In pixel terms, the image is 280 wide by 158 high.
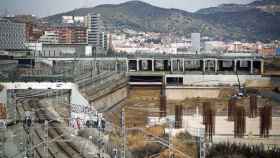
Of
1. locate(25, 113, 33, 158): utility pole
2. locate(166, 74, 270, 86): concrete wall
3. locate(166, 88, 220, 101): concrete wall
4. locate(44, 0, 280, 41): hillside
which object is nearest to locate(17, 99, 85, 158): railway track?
locate(25, 113, 33, 158): utility pole

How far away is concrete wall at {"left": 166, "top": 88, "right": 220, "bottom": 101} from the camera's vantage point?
17636 mm

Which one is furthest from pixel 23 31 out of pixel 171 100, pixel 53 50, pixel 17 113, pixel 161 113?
pixel 17 113

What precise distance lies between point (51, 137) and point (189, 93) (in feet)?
37.3

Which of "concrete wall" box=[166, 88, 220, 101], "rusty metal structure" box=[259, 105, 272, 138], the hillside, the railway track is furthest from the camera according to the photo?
the hillside

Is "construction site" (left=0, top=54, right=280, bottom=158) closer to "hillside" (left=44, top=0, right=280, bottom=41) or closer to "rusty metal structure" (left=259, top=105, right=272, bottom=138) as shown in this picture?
"rusty metal structure" (left=259, top=105, right=272, bottom=138)

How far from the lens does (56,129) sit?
723cm

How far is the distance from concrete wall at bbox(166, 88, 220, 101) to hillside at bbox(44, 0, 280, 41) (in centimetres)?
4512

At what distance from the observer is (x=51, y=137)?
680cm

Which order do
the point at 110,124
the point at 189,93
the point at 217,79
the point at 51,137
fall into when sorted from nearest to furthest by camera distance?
1. the point at 51,137
2. the point at 110,124
3. the point at 189,93
4. the point at 217,79

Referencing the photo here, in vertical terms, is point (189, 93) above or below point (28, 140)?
below

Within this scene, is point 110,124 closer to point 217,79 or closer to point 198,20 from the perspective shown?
point 217,79

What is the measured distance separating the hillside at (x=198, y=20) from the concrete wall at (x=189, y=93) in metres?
45.1

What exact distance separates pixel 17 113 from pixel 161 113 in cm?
435

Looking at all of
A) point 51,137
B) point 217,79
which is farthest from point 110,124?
point 217,79
